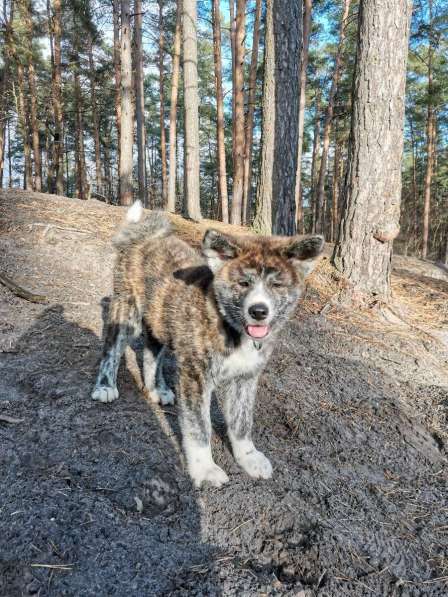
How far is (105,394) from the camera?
3.36m

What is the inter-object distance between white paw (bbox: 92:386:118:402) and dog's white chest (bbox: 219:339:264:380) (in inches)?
41.9

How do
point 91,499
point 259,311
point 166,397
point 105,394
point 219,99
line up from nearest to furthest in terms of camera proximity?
1. point 91,499
2. point 259,311
3. point 105,394
4. point 166,397
5. point 219,99

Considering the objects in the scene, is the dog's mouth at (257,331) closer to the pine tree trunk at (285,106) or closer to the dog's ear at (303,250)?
the dog's ear at (303,250)

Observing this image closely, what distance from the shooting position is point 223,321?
113 inches

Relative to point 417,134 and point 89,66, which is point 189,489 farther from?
point 417,134

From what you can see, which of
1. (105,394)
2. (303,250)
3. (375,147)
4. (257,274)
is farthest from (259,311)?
(375,147)

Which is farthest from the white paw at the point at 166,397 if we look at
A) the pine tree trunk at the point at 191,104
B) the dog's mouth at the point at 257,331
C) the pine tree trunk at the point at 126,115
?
the pine tree trunk at the point at 126,115

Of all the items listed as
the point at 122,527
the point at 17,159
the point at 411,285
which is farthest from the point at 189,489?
the point at 17,159

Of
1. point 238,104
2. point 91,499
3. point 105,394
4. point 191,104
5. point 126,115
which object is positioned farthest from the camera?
point 238,104

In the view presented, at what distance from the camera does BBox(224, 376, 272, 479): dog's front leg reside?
9.66 feet

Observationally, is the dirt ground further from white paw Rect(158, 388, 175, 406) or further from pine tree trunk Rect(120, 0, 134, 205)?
pine tree trunk Rect(120, 0, 134, 205)

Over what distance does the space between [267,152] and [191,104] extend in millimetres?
2941

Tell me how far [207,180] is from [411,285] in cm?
3906

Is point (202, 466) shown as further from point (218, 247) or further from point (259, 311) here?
point (218, 247)
